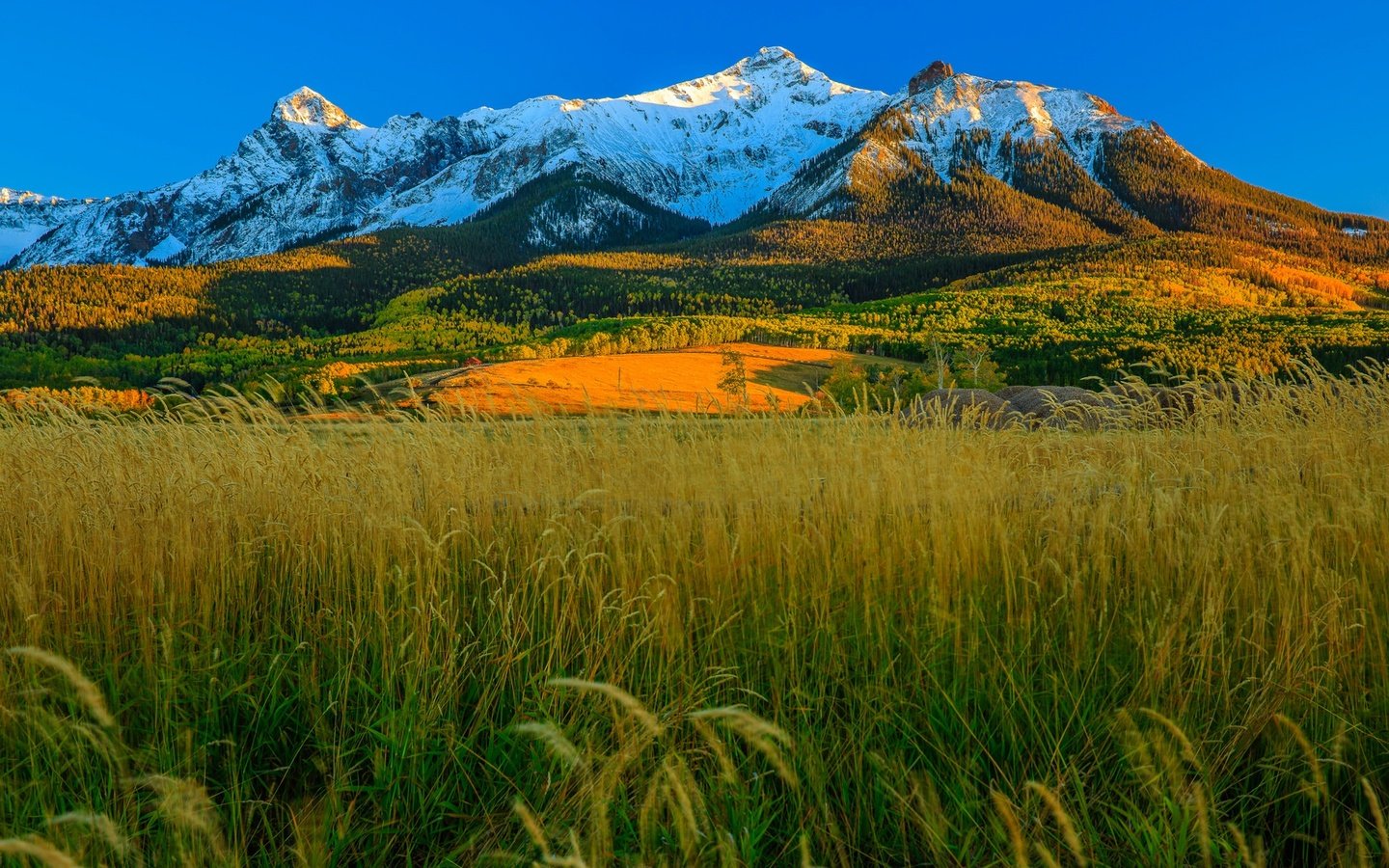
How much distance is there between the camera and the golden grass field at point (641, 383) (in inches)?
262

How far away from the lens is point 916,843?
7.79ft

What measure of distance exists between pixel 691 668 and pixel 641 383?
32.2m

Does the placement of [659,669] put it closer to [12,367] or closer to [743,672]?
[743,672]

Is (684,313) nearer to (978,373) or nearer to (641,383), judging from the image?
(978,373)

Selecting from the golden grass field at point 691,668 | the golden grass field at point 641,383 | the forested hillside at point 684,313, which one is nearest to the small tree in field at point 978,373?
the forested hillside at point 684,313

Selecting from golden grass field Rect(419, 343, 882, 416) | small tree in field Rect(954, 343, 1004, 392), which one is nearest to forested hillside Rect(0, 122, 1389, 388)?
small tree in field Rect(954, 343, 1004, 392)

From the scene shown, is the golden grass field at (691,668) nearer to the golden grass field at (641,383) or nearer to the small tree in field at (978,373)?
the golden grass field at (641,383)

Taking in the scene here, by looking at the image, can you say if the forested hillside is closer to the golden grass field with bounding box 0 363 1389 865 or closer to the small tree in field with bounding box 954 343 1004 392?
the small tree in field with bounding box 954 343 1004 392

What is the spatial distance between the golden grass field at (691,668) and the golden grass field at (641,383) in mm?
1661

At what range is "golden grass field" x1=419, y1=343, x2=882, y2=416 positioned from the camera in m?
6.65

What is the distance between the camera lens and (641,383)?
34969 millimetres

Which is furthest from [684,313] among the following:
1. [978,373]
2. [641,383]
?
[641,383]

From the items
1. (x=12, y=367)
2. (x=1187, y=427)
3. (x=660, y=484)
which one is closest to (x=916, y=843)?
(x=660, y=484)

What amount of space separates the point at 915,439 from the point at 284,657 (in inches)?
175
